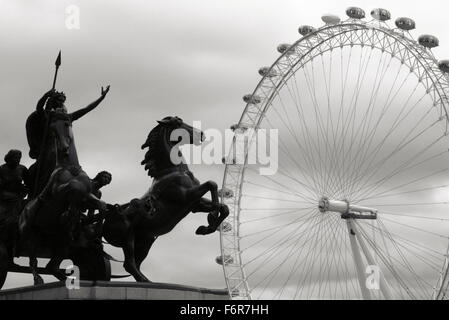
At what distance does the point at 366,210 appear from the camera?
114 feet

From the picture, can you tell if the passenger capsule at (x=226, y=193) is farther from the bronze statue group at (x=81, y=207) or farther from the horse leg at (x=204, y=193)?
the horse leg at (x=204, y=193)

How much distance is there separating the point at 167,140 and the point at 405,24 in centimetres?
2202

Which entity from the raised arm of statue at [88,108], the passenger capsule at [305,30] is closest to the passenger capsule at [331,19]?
the passenger capsule at [305,30]

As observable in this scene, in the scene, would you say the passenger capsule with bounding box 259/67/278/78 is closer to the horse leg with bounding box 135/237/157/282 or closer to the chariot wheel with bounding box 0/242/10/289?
the horse leg with bounding box 135/237/157/282

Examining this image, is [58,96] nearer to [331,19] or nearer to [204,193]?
[204,193]

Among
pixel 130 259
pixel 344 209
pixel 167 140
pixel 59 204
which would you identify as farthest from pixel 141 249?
pixel 344 209

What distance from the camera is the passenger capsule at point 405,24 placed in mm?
35750

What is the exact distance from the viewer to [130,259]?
15805 millimetres

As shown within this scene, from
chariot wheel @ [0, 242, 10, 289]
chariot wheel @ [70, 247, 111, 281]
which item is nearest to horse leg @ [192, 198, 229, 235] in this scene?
chariot wheel @ [70, 247, 111, 281]

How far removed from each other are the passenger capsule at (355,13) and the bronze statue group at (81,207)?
22163 mm

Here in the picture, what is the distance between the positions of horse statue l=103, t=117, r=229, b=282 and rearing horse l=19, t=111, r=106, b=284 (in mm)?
710
